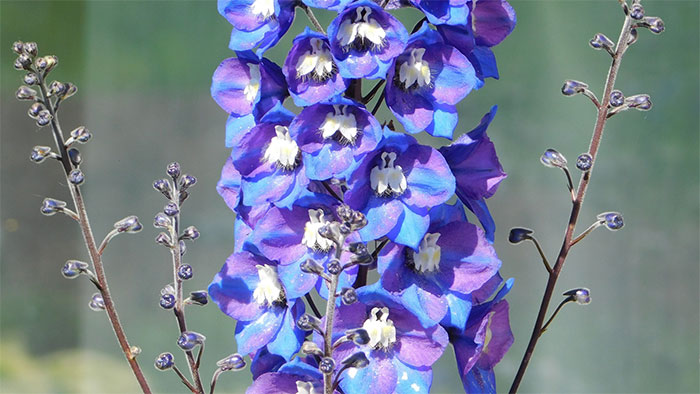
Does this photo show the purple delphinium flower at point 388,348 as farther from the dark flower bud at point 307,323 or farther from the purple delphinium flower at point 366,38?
the purple delphinium flower at point 366,38

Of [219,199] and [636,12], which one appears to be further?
[219,199]

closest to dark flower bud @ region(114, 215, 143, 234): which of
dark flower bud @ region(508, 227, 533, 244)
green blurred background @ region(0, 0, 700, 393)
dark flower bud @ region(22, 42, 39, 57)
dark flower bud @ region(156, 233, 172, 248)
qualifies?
dark flower bud @ region(156, 233, 172, 248)

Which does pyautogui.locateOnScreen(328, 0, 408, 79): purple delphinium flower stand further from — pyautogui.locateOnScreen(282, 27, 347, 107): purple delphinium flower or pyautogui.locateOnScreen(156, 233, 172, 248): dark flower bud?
pyautogui.locateOnScreen(156, 233, 172, 248): dark flower bud

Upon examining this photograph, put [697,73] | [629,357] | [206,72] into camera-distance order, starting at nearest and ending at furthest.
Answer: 1. [697,73]
2. [629,357]
3. [206,72]

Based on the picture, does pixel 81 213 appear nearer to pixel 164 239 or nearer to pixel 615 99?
pixel 164 239

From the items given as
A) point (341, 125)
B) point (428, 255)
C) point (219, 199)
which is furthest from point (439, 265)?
point (219, 199)

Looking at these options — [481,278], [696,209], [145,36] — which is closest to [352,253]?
[481,278]

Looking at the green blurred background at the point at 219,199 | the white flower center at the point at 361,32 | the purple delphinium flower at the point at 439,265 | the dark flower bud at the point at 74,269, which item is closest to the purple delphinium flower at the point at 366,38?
the white flower center at the point at 361,32

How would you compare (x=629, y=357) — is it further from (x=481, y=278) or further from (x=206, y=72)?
(x=481, y=278)
